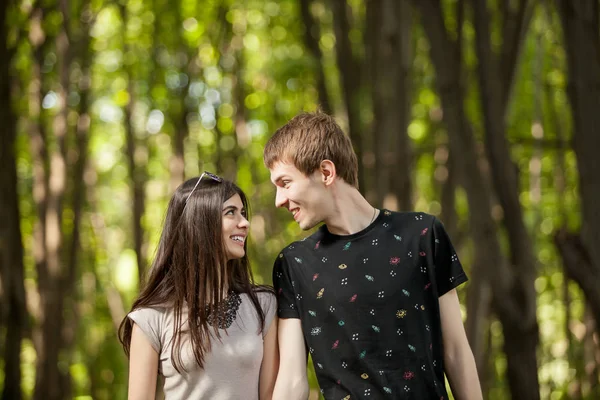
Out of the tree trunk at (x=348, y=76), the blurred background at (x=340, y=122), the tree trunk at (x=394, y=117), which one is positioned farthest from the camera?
the tree trunk at (x=348, y=76)

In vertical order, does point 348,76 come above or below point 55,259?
above

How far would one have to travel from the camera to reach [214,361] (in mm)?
3758

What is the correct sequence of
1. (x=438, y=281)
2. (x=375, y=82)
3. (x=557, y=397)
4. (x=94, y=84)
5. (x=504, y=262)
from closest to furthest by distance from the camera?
1. (x=438, y=281)
2. (x=504, y=262)
3. (x=375, y=82)
4. (x=557, y=397)
5. (x=94, y=84)

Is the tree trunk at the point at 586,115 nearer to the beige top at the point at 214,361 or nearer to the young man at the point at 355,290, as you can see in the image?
the young man at the point at 355,290

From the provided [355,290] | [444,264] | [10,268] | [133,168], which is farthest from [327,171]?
[133,168]

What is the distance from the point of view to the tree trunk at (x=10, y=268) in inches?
408

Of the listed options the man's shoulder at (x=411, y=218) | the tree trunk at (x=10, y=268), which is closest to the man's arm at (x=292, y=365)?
the man's shoulder at (x=411, y=218)

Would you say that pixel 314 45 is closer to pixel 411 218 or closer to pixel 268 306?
pixel 268 306

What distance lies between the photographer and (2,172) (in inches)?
415

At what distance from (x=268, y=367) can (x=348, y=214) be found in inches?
29.2

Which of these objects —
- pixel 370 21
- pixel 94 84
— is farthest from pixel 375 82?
pixel 94 84

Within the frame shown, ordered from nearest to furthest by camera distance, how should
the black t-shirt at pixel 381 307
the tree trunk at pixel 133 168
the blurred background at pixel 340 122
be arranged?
the black t-shirt at pixel 381 307, the blurred background at pixel 340 122, the tree trunk at pixel 133 168

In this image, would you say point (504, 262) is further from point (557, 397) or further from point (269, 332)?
point (557, 397)

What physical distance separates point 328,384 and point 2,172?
7.85 metres
